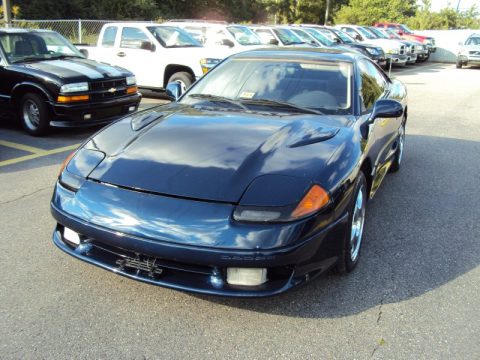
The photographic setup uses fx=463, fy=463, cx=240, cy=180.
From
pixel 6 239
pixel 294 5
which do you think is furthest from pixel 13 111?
pixel 294 5

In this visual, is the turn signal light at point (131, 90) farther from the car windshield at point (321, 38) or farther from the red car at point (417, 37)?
the red car at point (417, 37)

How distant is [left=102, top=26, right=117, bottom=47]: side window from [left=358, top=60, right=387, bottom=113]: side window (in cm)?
745

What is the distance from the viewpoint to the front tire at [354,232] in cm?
298

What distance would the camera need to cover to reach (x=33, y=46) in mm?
7656

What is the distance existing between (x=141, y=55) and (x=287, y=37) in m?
6.39

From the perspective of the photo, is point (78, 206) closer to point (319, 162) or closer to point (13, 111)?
point (319, 162)

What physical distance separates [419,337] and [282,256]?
930 mm

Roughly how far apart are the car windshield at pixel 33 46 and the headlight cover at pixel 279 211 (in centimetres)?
632

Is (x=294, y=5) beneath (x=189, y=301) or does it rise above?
above

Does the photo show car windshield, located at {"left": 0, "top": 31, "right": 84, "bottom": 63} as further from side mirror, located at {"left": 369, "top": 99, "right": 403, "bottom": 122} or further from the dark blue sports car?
side mirror, located at {"left": 369, "top": 99, "right": 403, "bottom": 122}

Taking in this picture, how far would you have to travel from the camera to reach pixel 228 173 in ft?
9.02

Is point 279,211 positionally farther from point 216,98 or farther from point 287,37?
point 287,37

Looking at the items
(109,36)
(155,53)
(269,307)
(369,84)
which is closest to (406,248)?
(269,307)

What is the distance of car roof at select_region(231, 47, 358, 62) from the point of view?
4.20 m
